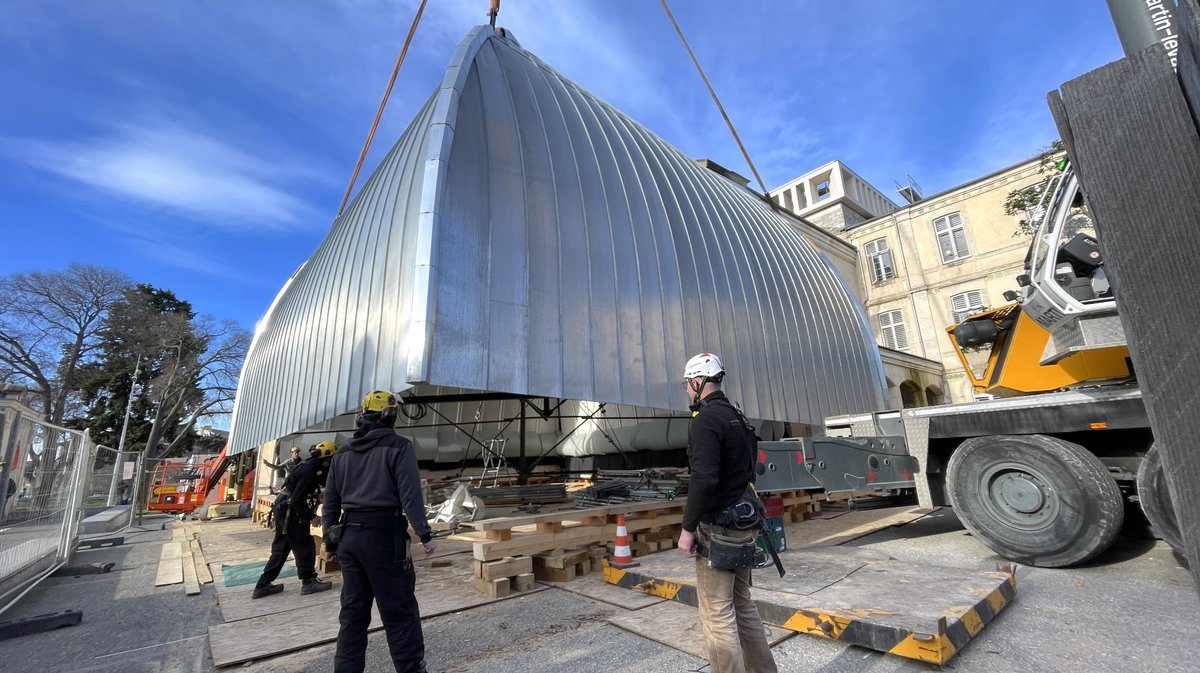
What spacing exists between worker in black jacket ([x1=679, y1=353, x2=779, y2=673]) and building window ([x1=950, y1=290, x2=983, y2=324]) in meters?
25.3

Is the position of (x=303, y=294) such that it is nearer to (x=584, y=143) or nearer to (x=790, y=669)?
(x=584, y=143)

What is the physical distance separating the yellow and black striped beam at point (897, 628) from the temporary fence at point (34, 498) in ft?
24.9

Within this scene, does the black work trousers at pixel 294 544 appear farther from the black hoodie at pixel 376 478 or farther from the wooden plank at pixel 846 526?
the wooden plank at pixel 846 526

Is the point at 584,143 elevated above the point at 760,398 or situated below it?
above

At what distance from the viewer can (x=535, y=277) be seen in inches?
305

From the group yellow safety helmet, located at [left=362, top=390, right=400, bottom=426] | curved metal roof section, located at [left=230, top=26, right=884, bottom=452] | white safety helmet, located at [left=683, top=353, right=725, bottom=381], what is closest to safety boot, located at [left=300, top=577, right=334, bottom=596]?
curved metal roof section, located at [left=230, top=26, right=884, bottom=452]

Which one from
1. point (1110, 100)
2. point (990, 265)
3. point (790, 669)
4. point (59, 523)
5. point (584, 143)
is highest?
point (990, 265)

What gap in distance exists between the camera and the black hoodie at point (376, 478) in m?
3.61

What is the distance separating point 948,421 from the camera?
267 inches

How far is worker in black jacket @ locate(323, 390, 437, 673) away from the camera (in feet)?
11.3

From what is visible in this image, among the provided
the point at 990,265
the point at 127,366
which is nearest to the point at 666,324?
the point at 990,265

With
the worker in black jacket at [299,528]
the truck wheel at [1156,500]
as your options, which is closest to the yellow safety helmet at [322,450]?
the worker in black jacket at [299,528]

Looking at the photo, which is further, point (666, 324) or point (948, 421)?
point (666, 324)

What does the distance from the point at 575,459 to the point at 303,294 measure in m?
9.36
